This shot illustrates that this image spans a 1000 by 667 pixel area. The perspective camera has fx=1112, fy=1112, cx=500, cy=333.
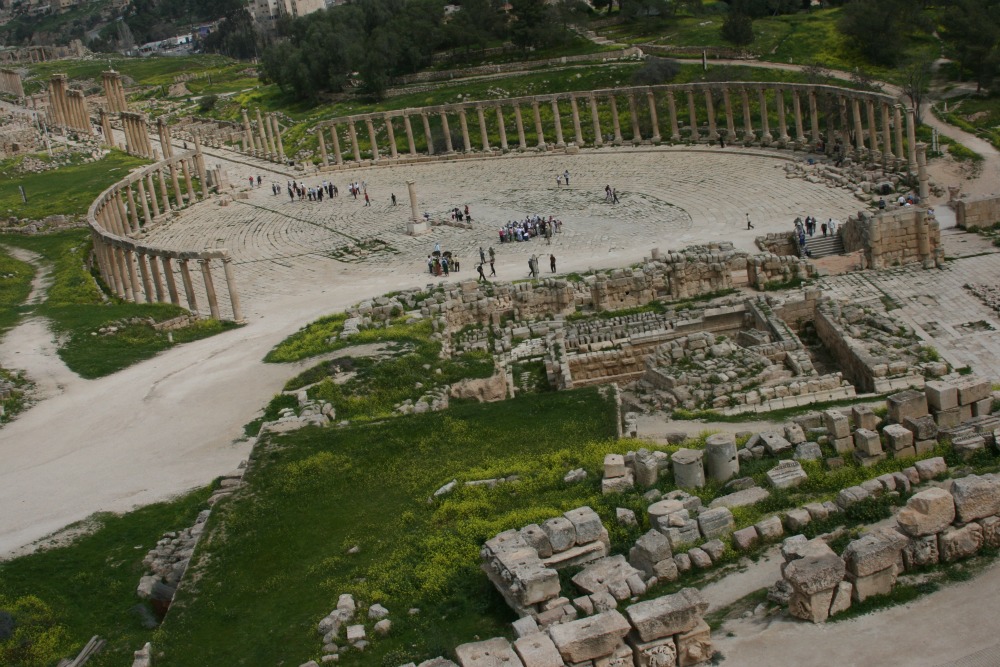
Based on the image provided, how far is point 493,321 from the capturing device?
144ft

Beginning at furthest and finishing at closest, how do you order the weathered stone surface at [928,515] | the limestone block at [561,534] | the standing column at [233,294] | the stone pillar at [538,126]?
the stone pillar at [538,126]
the standing column at [233,294]
the limestone block at [561,534]
the weathered stone surface at [928,515]

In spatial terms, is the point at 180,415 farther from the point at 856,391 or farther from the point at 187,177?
the point at 187,177

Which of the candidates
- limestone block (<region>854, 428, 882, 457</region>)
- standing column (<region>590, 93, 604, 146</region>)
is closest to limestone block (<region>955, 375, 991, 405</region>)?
limestone block (<region>854, 428, 882, 457</region>)

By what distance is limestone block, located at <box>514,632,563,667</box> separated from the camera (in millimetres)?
15938

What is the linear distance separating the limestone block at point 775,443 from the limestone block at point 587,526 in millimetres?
5171

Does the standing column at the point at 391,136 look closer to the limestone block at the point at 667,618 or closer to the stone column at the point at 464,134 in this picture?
the stone column at the point at 464,134

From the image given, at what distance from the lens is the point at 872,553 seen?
17000 millimetres

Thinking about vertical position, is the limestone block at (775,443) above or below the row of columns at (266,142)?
below

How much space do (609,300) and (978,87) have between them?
38509 millimetres

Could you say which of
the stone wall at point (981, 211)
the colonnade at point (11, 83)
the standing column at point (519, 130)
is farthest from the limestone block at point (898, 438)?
the colonnade at point (11, 83)

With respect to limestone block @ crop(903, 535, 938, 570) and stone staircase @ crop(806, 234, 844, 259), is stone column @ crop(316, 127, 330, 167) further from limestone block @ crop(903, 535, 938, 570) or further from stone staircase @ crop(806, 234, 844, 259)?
limestone block @ crop(903, 535, 938, 570)

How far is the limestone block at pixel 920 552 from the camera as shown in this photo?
17516 millimetres

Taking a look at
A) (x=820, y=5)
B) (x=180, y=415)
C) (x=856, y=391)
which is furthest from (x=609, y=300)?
(x=820, y=5)

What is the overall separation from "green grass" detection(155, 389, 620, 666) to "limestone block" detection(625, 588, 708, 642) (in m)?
2.85
